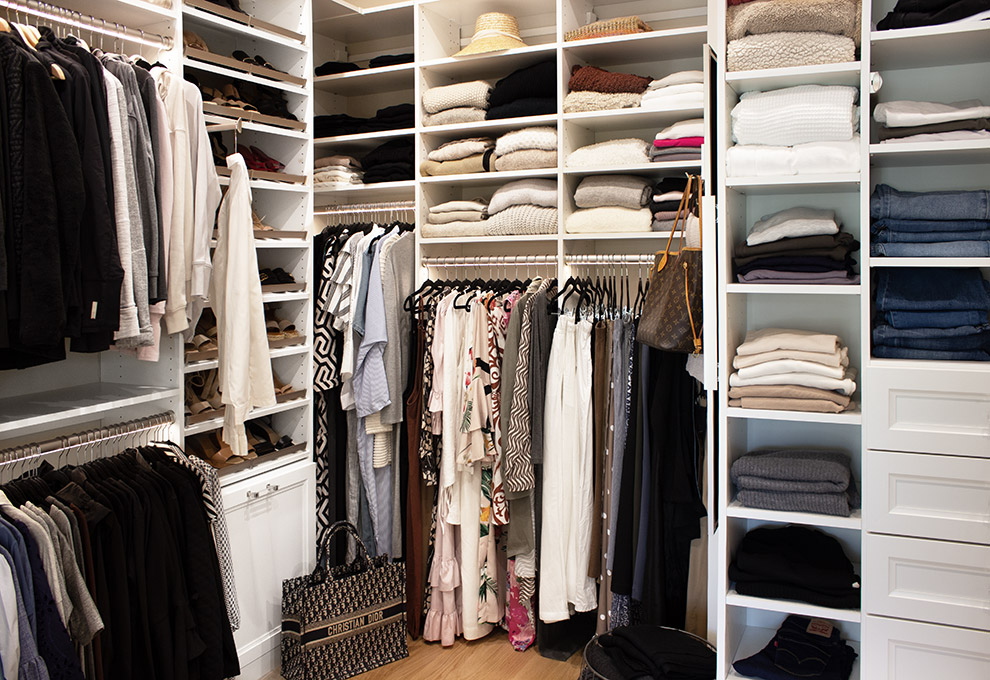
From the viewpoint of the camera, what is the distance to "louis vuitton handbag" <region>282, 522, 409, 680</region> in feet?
9.57

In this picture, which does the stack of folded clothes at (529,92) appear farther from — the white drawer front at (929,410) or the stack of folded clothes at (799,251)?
the white drawer front at (929,410)

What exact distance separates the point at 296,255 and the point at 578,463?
1.33 metres

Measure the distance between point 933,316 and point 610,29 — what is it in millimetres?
1532

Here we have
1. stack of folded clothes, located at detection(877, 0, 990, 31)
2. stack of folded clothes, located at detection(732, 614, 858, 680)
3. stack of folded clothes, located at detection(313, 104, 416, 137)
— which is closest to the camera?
stack of folded clothes, located at detection(877, 0, 990, 31)

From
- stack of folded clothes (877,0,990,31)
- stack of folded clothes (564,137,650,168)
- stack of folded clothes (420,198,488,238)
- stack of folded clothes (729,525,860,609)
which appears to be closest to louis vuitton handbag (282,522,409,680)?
stack of folded clothes (420,198,488,238)

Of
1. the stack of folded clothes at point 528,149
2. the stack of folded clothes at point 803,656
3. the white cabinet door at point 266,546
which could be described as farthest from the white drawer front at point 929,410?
the white cabinet door at point 266,546

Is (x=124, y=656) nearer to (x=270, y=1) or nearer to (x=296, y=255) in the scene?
(x=296, y=255)

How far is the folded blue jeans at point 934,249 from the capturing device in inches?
84.6

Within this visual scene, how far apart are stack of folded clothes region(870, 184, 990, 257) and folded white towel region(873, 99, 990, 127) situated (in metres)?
0.18

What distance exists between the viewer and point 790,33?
2.28m

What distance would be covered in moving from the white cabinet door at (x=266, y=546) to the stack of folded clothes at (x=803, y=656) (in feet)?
5.38

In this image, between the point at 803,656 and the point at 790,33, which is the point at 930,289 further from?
the point at 803,656

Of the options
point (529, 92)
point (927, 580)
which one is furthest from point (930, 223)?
point (529, 92)

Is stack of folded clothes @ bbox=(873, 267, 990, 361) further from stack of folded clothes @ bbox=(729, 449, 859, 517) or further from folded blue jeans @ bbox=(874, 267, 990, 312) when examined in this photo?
stack of folded clothes @ bbox=(729, 449, 859, 517)
